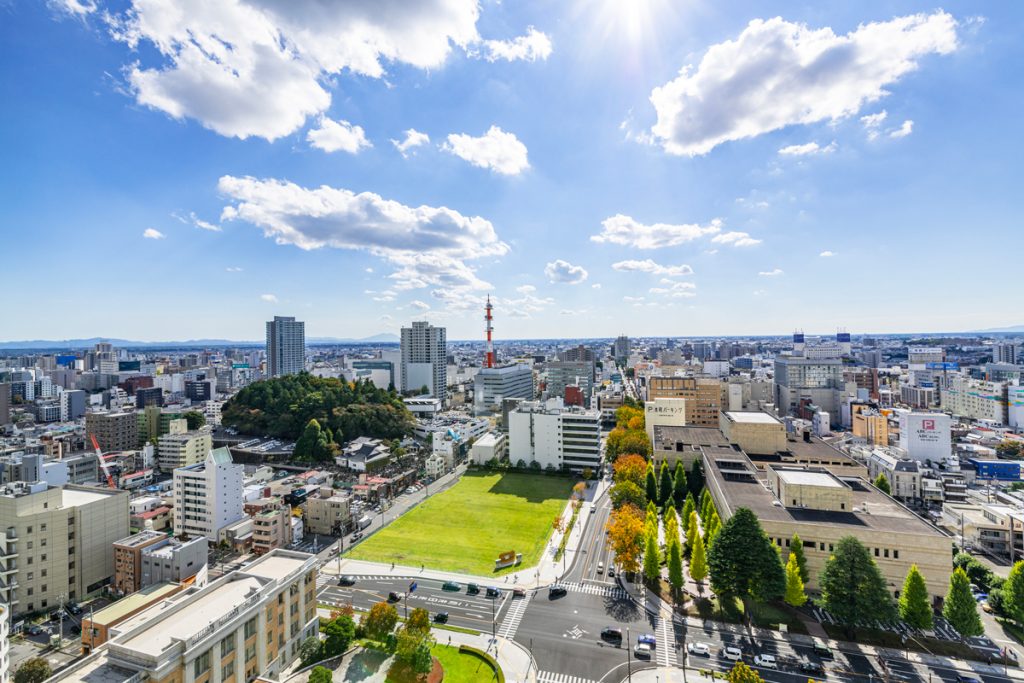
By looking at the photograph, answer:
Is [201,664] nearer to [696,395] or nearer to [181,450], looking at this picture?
[181,450]

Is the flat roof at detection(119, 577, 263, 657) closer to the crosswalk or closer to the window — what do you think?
the window

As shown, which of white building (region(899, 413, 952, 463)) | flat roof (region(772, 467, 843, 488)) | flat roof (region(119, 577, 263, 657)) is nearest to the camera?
flat roof (region(119, 577, 263, 657))

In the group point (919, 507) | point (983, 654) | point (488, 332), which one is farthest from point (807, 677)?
point (488, 332)

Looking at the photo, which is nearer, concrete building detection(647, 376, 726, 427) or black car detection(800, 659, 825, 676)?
black car detection(800, 659, 825, 676)

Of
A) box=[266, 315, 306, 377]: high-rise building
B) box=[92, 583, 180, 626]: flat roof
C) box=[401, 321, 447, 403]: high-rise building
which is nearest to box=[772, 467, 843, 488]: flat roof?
box=[92, 583, 180, 626]: flat roof

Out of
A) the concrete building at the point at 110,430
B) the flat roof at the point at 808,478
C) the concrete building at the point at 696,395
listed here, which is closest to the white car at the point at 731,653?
the flat roof at the point at 808,478

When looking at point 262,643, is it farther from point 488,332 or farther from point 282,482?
→ point 488,332

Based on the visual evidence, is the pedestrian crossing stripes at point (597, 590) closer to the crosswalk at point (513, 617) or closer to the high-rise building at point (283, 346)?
the crosswalk at point (513, 617)
